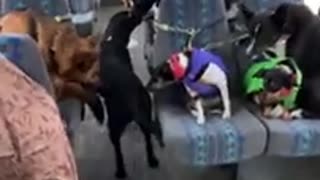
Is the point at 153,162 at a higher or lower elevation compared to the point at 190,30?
lower

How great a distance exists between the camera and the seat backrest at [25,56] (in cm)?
157

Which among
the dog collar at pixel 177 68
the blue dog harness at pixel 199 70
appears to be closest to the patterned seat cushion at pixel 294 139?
the blue dog harness at pixel 199 70

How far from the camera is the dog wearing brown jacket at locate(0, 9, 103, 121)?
2.22 m

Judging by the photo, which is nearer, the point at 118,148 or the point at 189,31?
the point at 189,31

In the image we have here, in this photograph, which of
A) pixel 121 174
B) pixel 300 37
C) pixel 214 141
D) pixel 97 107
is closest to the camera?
pixel 214 141

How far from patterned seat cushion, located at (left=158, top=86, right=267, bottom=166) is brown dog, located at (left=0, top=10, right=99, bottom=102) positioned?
40cm

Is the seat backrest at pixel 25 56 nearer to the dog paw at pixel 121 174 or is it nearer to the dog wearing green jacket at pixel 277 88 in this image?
the dog wearing green jacket at pixel 277 88

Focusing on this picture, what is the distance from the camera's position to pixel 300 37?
237 centimetres

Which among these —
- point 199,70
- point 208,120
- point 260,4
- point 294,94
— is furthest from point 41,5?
point 294,94

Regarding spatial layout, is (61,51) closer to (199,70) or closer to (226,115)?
(199,70)

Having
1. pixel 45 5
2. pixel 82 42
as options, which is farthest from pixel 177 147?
pixel 45 5

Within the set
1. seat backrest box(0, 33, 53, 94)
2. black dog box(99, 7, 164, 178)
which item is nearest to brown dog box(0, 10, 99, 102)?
black dog box(99, 7, 164, 178)

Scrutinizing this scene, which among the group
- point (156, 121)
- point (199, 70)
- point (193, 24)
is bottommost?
point (156, 121)

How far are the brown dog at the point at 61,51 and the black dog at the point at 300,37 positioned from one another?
0.71 m
